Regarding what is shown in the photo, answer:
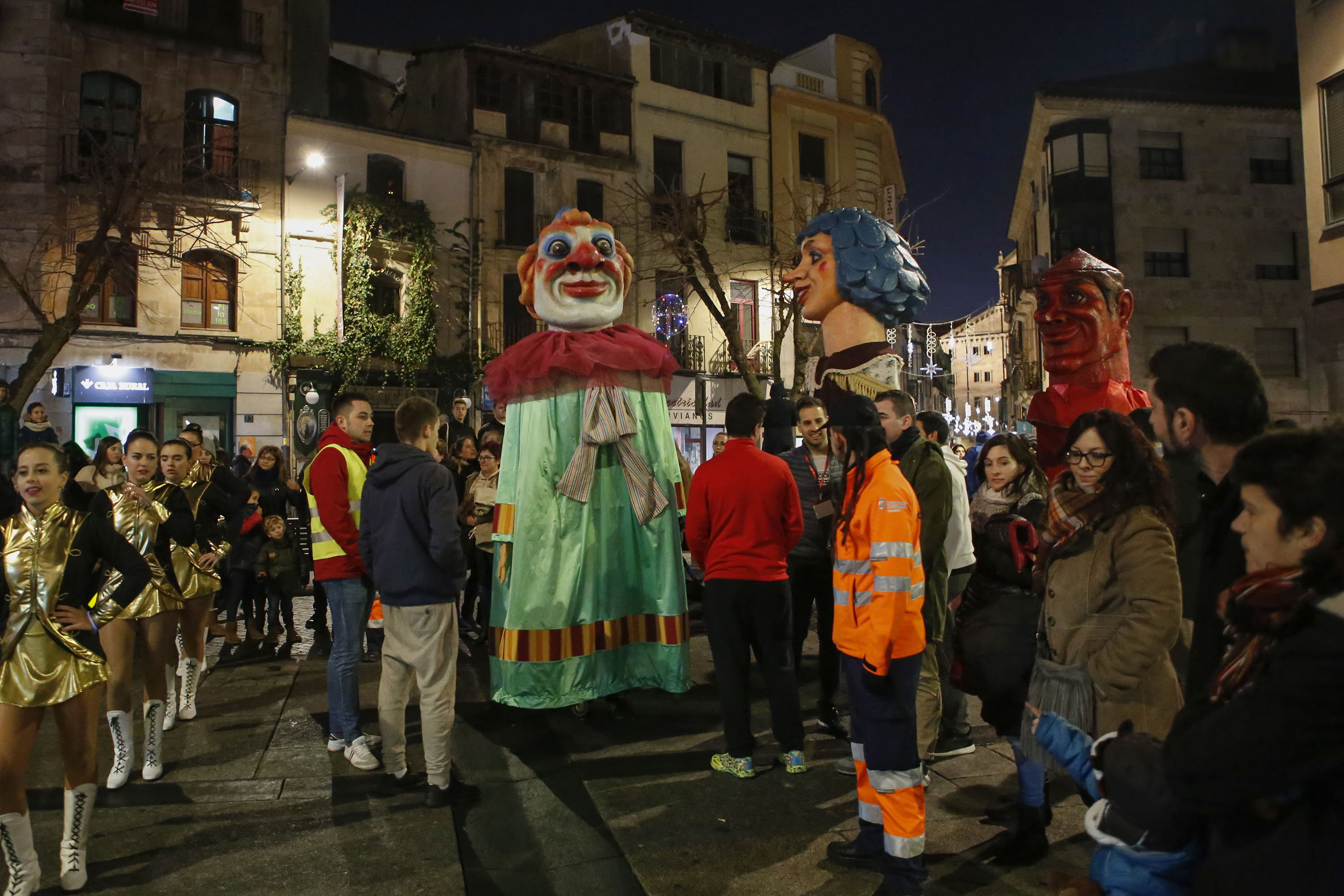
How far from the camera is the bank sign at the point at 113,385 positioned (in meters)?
16.0

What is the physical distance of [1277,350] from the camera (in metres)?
22.8

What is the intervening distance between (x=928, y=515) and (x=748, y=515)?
84 centimetres

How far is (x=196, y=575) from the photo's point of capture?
17.1 feet

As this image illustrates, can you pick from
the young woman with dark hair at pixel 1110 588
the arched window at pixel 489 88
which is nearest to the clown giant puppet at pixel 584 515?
the young woman with dark hair at pixel 1110 588

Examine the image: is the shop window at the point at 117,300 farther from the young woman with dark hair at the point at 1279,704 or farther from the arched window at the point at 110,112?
the young woman with dark hair at the point at 1279,704

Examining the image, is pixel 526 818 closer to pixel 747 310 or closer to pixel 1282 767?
pixel 1282 767

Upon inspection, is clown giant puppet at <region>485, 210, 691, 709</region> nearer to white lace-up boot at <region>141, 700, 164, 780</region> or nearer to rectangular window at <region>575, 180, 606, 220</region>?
white lace-up boot at <region>141, 700, 164, 780</region>

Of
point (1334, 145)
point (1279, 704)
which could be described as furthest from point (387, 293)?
point (1279, 704)

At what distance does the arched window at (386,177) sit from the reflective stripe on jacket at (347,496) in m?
15.5

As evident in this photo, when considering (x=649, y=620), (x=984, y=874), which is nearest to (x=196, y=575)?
(x=649, y=620)

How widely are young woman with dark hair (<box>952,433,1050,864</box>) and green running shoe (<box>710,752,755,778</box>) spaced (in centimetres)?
110

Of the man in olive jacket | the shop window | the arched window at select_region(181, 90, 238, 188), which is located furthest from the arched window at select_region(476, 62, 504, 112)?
the man in olive jacket

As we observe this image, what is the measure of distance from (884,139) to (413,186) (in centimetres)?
1477

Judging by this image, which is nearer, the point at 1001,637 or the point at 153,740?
the point at 1001,637
